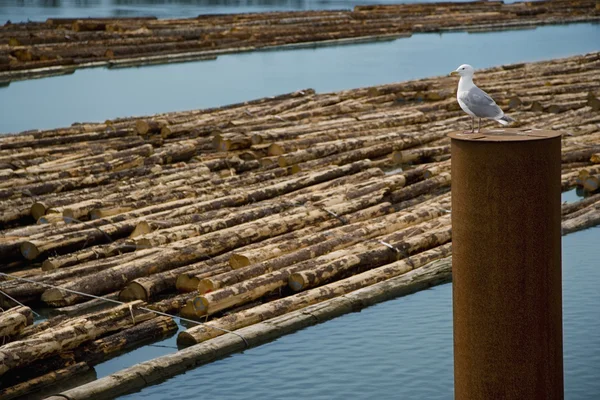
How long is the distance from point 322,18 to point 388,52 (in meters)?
6.20

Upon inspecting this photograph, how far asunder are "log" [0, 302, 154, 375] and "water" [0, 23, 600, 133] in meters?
10.5

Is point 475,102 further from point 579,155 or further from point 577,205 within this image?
point 579,155

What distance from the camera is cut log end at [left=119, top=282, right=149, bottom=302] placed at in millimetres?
8812

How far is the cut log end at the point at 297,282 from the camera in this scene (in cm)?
896

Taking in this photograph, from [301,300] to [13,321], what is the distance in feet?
7.85

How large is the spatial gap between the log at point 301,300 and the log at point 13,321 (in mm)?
1172

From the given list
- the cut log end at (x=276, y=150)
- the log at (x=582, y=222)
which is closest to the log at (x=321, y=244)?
the log at (x=582, y=222)

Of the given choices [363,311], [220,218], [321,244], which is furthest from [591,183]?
[363,311]

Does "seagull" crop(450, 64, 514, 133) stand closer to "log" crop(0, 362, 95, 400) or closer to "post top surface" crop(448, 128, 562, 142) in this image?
"post top surface" crop(448, 128, 562, 142)

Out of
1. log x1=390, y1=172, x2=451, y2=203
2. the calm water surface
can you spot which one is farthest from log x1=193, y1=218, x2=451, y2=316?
log x1=390, y1=172, x2=451, y2=203

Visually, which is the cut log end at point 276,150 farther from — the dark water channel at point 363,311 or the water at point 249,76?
the water at point 249,76

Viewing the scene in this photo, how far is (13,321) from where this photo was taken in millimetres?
7555

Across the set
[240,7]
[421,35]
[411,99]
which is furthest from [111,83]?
[240,7]

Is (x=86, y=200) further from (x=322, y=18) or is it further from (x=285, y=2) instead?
(x=285, y=2)
